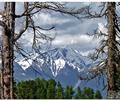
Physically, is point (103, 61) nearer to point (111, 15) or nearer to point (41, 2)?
point (111, 15)

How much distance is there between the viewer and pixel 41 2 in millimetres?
11766

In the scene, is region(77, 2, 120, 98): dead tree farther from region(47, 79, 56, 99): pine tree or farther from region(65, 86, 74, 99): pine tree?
region(65, 86, 74, 99): pine tree

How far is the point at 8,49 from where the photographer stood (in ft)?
37.0

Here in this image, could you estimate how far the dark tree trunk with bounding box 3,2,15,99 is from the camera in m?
11.1

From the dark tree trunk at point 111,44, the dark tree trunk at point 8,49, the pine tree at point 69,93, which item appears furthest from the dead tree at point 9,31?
the pine tree at point 69,93

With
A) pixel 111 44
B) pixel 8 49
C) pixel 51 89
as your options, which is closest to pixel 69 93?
pixel 51 89

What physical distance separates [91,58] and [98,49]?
0.70 m

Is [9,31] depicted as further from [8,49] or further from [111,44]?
[111,44]

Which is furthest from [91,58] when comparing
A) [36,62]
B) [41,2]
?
[41,2]

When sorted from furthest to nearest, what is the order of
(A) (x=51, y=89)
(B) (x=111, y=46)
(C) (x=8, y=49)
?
(A) (x=51, y=89)
(B) (x=111, y=46)
(C) (x=8, y=49)

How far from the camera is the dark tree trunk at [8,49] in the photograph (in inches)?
438

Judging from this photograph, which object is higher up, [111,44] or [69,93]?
[111,44]

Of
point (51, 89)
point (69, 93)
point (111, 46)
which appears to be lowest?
point (69, 93)

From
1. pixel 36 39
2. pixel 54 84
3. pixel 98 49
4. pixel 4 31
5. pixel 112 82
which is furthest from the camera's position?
pixel 54 84
